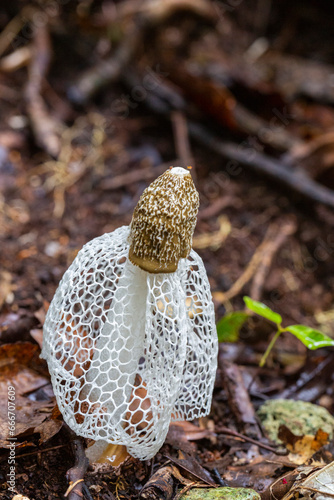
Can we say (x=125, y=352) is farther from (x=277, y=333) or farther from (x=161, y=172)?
(x=161, y=172)

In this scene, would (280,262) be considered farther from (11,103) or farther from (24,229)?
(11,103)

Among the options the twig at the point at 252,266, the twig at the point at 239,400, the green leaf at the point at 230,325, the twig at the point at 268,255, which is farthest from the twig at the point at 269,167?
the twig at the point at 239,400

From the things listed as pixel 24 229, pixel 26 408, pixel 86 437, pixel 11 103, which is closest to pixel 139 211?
pixel 86 437

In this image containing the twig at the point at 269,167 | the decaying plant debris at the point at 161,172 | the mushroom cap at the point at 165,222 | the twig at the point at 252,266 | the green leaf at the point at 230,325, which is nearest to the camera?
the mushroom cap at the point at 165,222

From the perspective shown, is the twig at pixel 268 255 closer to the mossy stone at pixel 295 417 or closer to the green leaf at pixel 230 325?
the green leaf at pixel 230 325

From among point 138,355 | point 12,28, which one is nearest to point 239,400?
point 138,355

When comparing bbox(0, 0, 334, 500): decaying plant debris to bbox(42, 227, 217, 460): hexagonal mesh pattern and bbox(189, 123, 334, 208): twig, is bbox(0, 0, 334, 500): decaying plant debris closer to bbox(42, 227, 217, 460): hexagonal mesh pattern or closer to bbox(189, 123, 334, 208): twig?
bbox(189, 123, 334, 208): twig
